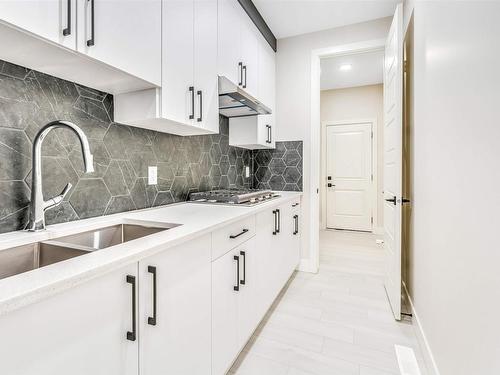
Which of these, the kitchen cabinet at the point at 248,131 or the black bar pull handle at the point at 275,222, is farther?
the kitchen cabinet at the point at 248,131

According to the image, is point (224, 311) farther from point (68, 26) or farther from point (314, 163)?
point (314, 163)

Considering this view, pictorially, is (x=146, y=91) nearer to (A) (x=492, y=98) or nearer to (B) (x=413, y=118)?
(A) (x=492, y=98)

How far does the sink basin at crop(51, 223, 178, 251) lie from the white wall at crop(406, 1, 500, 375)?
1.14m

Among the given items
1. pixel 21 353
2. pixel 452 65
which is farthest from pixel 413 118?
pixel 21 353

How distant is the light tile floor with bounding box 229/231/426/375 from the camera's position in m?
1.56

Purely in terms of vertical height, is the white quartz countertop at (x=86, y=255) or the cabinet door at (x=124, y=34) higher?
the cabinet door at (x=124, y=34)

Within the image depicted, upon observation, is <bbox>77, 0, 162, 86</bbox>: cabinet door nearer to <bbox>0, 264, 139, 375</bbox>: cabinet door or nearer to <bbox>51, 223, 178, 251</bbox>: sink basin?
<bbox>51, 223, 178, 251</bbox>: sink basin

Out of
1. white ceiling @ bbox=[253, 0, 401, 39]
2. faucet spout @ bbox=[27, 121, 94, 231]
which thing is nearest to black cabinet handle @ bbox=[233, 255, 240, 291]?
faucet spout @ bbox=[27, 121, 94, 231]

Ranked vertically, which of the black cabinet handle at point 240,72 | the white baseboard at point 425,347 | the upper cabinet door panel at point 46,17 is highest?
the black cabinet handle at point 240,72

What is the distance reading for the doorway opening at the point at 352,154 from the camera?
4840 mm

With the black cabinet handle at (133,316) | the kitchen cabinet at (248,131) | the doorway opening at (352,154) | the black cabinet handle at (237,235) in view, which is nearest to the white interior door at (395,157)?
the kitchen cabinet at (248,131)

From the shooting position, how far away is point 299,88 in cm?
302

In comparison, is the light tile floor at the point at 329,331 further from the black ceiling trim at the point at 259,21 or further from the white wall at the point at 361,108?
the black ceiling trim at the point at 259,21

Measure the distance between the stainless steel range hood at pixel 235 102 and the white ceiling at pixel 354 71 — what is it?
156cm
